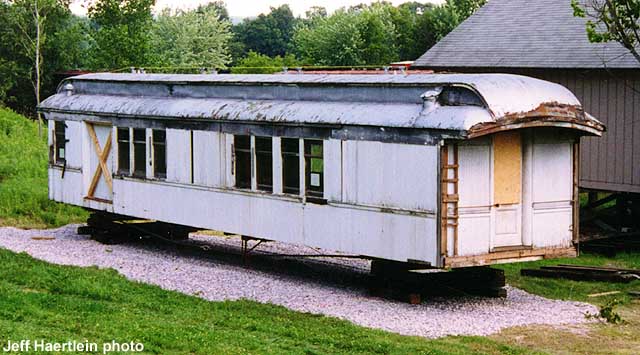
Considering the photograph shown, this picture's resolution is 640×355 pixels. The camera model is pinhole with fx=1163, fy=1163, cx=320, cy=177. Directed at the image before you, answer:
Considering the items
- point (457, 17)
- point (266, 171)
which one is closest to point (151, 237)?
point (266, 171)

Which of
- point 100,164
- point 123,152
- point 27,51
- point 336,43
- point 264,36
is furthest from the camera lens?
point 264,36

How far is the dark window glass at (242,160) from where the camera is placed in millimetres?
20047

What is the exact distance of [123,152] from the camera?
2317cm

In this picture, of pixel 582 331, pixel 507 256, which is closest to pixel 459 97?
pixel 507 256

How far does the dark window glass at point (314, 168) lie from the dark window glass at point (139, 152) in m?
4.85

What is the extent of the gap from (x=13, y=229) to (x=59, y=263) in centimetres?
503

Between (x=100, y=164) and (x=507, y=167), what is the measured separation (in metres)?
9.83

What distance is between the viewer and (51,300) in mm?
15625

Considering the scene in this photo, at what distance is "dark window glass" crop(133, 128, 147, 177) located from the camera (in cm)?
2250

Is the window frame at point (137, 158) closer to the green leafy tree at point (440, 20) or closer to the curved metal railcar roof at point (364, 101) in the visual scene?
the curved metal railcar roof at point (364, 101)

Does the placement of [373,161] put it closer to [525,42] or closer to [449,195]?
[449,195]

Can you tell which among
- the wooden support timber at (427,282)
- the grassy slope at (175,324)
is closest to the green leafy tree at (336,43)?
the wooden support timber at (427,282)

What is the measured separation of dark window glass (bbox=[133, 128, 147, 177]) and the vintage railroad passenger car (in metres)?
0.04
